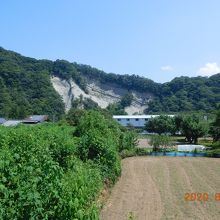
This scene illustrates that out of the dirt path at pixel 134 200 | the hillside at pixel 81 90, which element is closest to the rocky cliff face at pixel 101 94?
the hillside at pixel 81 90

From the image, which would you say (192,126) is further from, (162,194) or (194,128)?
(162,194)

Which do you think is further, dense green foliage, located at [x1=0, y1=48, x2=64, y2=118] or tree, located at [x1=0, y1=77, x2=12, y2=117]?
dense green foliage, located at [x1=0, y1=48, x2=64, y2=118]

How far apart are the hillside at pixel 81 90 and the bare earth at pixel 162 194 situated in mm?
54180

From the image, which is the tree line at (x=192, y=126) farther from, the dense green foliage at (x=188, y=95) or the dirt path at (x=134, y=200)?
the dense green foliage at (x=188, y=95)

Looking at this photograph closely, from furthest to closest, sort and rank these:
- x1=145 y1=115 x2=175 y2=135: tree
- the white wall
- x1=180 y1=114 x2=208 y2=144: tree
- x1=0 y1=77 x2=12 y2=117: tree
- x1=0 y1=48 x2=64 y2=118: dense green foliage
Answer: the white wall, x1=0 y1=48 x2=64 y2=118: dense green foliage, x1=0 y1=77 x2=12 y2=117: tree, x1=145 y1=115 x2=175 y2=135: tree, x1=180 y1=114 x2=208 y2=144: tree

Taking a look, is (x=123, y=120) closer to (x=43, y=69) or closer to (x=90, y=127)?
(x=43, y=69)

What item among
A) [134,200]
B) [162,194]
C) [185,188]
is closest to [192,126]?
[185,188]

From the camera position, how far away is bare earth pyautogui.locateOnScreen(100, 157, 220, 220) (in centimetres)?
1153

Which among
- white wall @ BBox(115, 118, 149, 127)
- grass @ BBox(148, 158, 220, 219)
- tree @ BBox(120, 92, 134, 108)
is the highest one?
tree @ BBox(120, 92, 134, 108)

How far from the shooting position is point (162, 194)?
1463cm

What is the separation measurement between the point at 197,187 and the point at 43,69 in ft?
332

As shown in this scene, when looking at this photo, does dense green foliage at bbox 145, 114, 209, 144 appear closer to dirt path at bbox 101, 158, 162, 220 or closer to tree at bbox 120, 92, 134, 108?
dirt path at bbox 101, 158, 162, 220

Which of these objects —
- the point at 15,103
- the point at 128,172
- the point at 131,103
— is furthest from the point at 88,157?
the point at 131,103

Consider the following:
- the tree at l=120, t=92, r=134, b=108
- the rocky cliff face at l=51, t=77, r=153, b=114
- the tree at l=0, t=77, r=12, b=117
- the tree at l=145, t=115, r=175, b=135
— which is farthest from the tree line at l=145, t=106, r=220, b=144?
the tree at l=120, t=92, r=134, b=108
